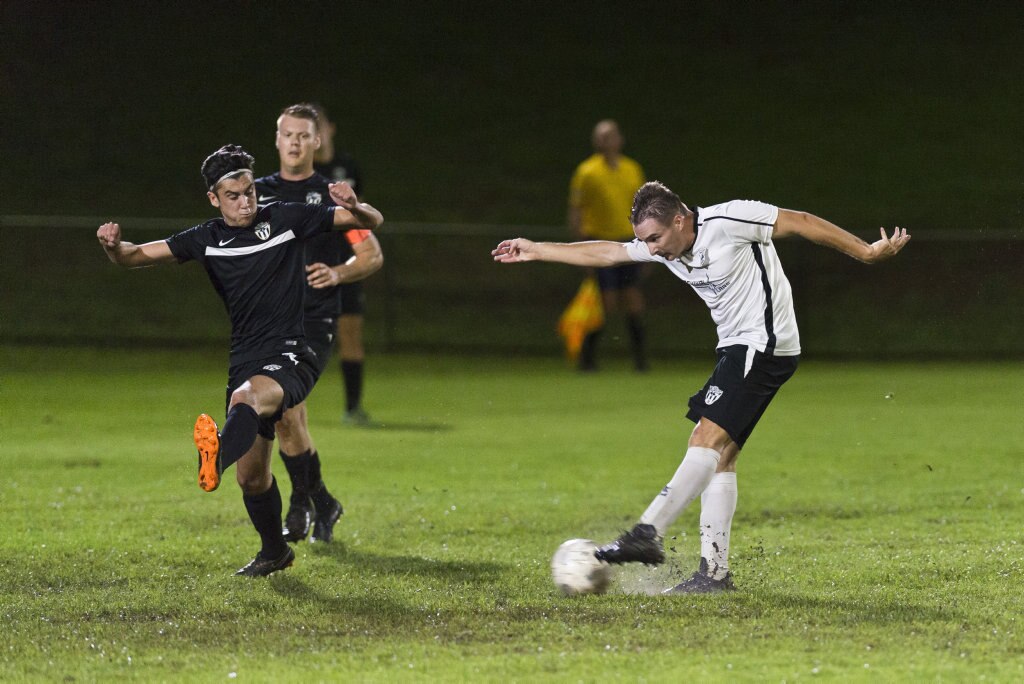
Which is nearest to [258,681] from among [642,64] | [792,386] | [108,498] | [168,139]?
[108,498]

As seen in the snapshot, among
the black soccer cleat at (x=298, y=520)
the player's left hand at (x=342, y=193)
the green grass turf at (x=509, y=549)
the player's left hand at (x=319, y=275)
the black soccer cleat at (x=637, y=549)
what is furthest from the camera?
the black soccer cleat at (x=298, y=520)

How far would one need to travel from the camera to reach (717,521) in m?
6.26

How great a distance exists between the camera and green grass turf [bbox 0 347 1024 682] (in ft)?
16.6

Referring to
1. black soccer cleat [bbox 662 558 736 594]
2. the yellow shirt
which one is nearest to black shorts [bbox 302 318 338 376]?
black soccer cleat [bbox 662 558 736 594]

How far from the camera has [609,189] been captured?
16.9m

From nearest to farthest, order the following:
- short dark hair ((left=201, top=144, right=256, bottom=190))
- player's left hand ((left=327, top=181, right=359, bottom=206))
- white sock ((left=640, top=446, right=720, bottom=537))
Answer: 1. white sock ((left=640, top=446, right=720, bottom=537))
2. player's left hand ((left=327, top=181, right=359, bottom=206))
3. short dark hair ((left=201, top=144, right=256, bottom=190))

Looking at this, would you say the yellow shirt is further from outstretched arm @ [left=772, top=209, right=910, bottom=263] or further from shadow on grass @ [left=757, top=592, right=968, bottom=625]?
shadow on grass @ [left=757, top=592, right=968, bottom=625]

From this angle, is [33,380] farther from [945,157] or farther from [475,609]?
[945,157]

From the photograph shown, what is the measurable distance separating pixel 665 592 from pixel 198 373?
1131cm

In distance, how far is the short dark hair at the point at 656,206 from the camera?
20.3 feet

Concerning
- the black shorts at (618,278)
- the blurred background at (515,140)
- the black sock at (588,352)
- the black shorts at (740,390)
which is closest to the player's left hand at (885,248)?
the black shorts at (740,390)

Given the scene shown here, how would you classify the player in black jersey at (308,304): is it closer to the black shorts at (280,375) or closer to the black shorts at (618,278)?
the black shorts at (280,375)

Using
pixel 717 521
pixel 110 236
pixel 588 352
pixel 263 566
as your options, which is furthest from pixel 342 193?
pixel 588 352

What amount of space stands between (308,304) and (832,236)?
3.12 metres
